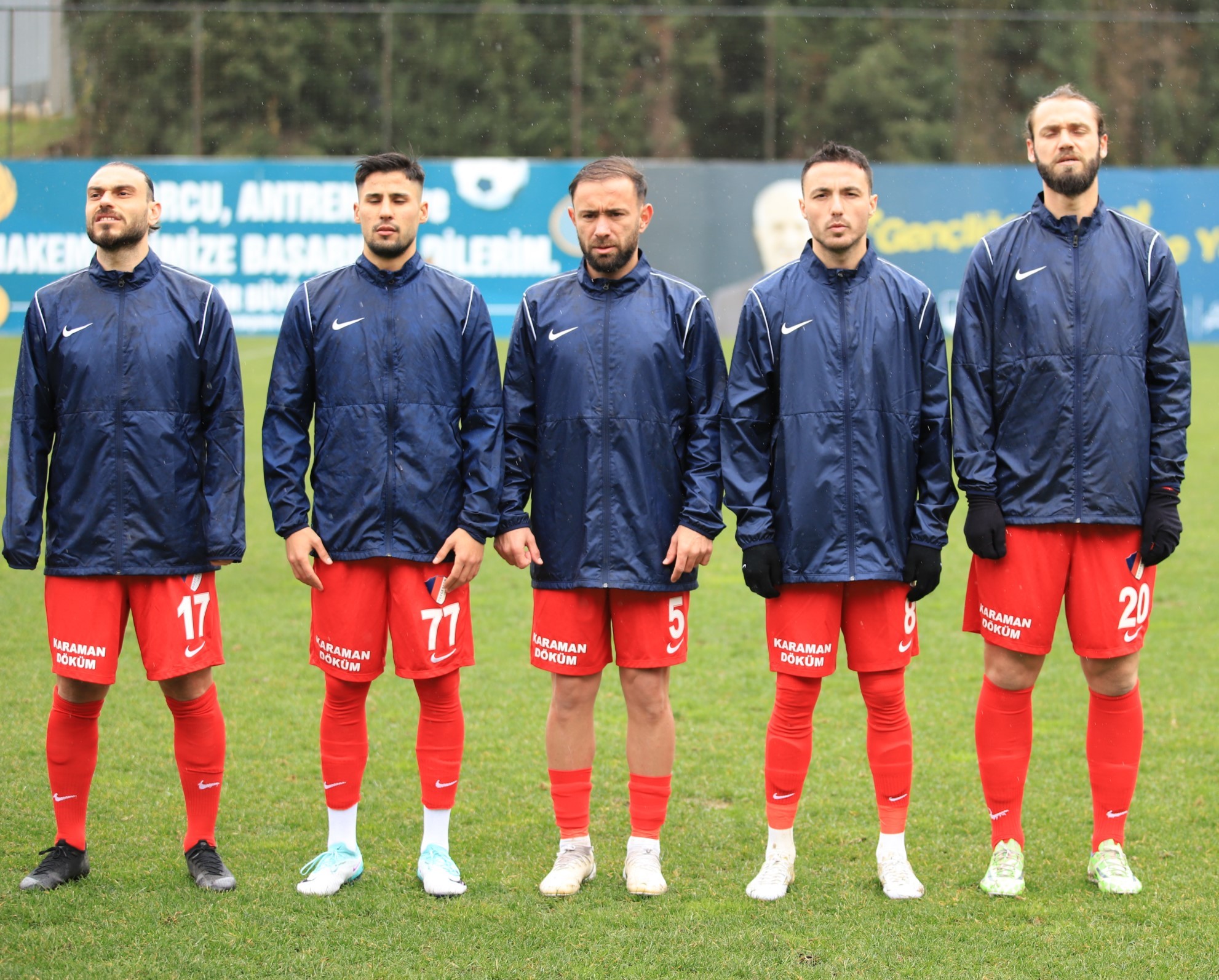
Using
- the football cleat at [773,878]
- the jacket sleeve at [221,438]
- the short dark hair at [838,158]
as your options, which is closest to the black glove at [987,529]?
the short dark hair at [838,158]

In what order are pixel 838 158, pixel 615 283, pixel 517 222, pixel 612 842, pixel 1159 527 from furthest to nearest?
pixel 517 222
pixel 612 842
pixel 615 283
pixel 838 158
pixel 1159 527

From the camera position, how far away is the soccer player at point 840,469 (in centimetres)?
368

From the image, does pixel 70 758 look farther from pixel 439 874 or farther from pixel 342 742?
pixel 439 874

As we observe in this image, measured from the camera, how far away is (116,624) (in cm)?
374

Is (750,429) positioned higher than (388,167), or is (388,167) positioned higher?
(388,167)

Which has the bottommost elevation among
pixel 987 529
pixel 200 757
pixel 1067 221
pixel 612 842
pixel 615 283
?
pixel 612 842

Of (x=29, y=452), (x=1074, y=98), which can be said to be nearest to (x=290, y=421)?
(x=29, y=452)

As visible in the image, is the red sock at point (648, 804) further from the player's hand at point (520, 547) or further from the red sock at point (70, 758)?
the red sock at point (70, 758)

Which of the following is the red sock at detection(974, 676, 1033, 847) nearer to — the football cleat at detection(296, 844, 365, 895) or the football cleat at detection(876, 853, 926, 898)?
the football cleat at detection(876, 853, 926, 898)

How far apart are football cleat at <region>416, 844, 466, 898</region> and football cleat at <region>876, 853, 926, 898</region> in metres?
1.17

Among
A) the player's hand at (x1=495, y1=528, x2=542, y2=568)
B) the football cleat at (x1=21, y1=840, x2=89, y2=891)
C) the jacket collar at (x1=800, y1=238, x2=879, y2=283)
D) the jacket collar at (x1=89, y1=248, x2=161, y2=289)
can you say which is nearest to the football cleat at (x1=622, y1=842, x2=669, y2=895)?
the player's hand at (x1=495, y1=528, x2=542, y2=568)

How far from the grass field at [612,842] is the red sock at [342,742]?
26 cm

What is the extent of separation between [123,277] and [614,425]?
55.9 inches

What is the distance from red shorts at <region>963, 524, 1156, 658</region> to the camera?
3689 millimetres
